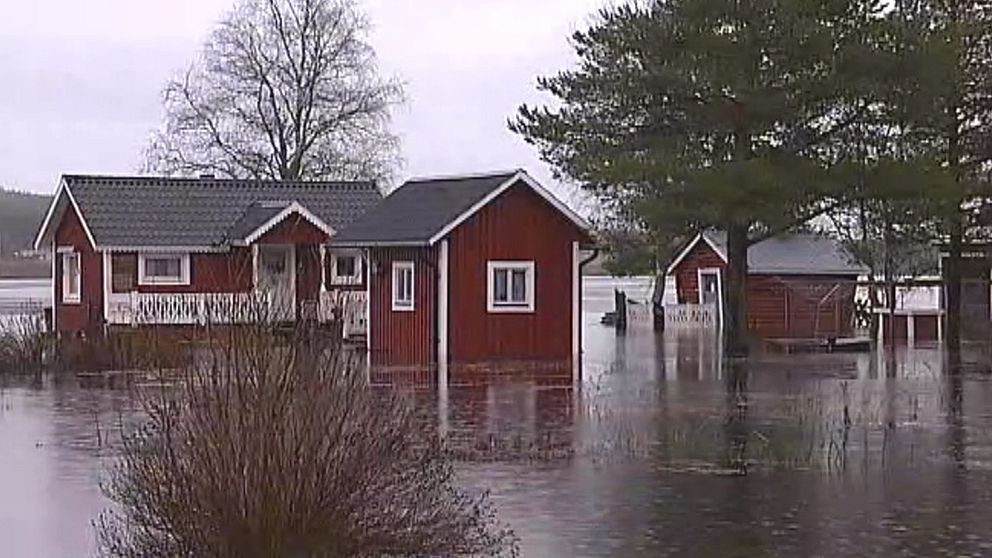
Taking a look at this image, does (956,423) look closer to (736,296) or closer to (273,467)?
(273,467)

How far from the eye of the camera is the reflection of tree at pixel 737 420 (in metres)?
18.9

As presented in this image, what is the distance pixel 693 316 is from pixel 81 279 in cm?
2059

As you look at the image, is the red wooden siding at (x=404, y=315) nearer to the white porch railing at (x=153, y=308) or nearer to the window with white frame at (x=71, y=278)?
the white porch railing at (x=153, y=308)

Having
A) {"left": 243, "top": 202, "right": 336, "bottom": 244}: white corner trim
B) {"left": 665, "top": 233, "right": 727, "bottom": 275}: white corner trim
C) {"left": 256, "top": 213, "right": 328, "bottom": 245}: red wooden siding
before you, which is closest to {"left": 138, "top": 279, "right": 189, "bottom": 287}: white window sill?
{"left": 243, "top": 202, "right": 336, "bottom": 244}: white corner trim

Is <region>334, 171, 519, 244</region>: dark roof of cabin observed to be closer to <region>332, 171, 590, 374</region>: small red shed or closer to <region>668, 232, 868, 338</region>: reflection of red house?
<region>332, 171, 590, 374</region>: small red shed

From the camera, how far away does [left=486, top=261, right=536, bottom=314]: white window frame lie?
3950 cm

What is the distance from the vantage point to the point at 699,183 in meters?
39.0

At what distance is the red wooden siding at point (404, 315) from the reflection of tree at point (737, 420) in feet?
22.3

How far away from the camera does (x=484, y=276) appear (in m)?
39.4

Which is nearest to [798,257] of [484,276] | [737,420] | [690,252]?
[690,252]

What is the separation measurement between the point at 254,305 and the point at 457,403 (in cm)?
1549

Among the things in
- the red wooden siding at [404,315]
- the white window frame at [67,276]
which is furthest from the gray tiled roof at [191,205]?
the red wooden siding at [404,315]

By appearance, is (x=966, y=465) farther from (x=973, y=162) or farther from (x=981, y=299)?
(x=981, y=299)

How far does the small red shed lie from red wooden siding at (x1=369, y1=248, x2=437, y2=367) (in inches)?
0.9
